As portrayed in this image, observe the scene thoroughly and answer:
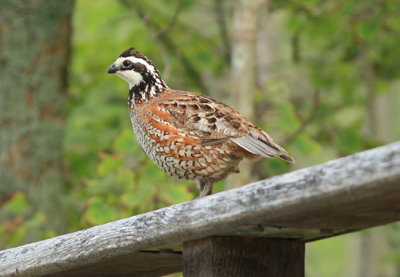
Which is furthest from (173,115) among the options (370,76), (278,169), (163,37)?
(370,76)

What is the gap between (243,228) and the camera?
6.89ft

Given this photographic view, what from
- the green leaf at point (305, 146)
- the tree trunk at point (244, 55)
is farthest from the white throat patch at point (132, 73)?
the green leaf at point (305, 146)

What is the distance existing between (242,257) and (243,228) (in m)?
0.25

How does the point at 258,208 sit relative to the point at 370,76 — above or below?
below

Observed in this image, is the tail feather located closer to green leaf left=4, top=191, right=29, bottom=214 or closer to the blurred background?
the blurred background

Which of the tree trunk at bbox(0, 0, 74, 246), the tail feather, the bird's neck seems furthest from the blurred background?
the tail feather

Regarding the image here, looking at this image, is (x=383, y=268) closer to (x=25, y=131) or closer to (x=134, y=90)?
(x=25, y=131)

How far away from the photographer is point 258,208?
1931 mm

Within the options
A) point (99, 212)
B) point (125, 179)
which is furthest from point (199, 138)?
point (99, 212)

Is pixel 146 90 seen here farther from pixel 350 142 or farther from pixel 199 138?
pixel 350 142

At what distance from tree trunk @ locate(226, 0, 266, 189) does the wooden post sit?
12.4 feet

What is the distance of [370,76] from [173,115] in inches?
258

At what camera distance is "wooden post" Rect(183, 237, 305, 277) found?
7.43ft

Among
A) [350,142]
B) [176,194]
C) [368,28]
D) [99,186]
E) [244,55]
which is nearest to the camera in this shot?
[176,194]
